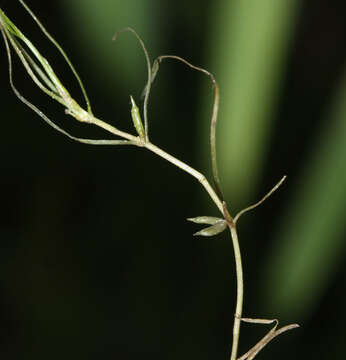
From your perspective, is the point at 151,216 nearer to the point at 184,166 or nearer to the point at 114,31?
the point at 114,31

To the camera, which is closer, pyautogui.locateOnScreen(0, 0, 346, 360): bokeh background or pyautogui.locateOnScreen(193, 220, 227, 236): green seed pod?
pyautogui.locateOnScreen(193, 220, 227, 236): green seed pod

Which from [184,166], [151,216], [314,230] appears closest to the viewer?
[184,166]

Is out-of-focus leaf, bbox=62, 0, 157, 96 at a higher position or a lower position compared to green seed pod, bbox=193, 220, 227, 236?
higher

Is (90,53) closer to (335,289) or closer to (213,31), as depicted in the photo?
(213,31)

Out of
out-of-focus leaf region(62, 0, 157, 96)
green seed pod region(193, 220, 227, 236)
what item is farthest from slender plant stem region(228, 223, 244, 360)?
out-of-focus leaf region(62, 0, 157, 96)

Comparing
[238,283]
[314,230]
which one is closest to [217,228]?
[238,283]

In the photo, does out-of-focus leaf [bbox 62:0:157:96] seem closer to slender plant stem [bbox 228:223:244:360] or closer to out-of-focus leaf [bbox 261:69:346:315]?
out-of-focus leaf [bbox 261:69:346:315]

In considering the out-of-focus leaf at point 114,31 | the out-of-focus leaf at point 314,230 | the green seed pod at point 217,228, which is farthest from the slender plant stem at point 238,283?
the out-of-focus leaf at point 114,31

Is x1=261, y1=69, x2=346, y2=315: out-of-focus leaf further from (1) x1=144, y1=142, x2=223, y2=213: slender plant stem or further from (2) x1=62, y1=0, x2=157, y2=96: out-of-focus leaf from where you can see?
(1) x1=144, y1=142, x2=223, y2=213: slender plant stem

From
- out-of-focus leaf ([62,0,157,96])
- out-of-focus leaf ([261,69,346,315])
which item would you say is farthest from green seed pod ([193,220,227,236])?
out-of-focus leaf ([62,0,157,96])
